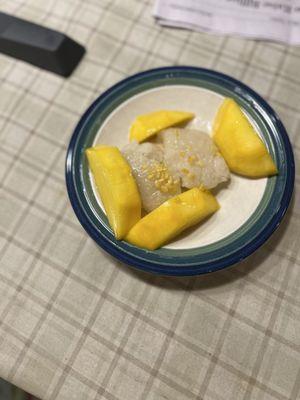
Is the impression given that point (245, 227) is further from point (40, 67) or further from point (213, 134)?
point (40, 67)

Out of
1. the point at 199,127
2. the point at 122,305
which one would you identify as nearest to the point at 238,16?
the point at 199,127

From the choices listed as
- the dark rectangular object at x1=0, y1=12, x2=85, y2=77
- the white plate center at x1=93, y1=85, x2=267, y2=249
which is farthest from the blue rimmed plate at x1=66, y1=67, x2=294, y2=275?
the dark rectangular object at x1=0, y1=12, x2=85, y2=77

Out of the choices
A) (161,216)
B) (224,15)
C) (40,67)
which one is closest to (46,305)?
(161,216)

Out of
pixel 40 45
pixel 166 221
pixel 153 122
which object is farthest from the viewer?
pixel 40 45

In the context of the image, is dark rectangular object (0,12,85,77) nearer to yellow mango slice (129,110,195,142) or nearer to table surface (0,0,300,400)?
table surface (0,0,300,400)

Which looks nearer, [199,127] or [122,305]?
[122,305]

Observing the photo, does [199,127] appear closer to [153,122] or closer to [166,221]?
[153,122]

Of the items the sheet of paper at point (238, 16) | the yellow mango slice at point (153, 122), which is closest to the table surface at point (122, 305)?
the sheet of paper at point (238, 16)
